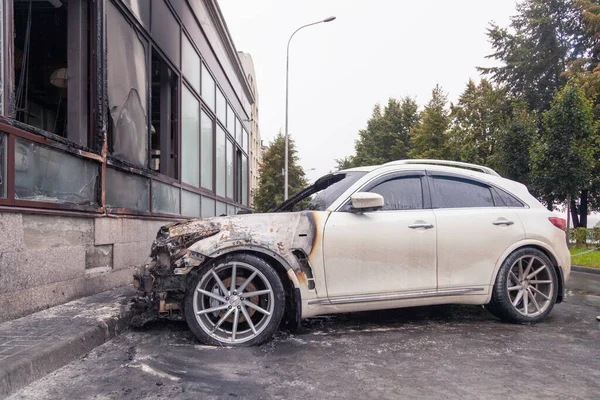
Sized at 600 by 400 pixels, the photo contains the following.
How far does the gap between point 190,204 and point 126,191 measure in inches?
150

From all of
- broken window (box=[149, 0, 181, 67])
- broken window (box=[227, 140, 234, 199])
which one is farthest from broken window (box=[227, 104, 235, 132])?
broken window (box=[149, 0, 181, 67])

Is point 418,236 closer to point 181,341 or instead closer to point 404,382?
point 404,382

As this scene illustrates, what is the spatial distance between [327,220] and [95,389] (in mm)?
2265

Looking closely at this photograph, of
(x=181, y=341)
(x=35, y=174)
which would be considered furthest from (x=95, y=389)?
(x=35, y=174)

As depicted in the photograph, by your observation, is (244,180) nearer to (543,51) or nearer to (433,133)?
(433,133)

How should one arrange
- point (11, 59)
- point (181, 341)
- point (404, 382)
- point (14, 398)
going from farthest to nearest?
1. point (11, 59)
2. point (181, 341)
3. point (404, 382)
4. point (14, 398)

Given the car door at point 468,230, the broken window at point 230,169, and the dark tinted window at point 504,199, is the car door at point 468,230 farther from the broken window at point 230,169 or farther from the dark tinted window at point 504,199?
the broken window at point 230,169

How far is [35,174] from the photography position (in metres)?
4.60

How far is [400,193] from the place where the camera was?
4.58m

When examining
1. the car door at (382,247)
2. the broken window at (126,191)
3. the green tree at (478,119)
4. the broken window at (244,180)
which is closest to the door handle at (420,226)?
the car door at (382,247)

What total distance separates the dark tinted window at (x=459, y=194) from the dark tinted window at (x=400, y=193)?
0.61 ft

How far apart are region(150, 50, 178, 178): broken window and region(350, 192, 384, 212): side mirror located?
606 cm

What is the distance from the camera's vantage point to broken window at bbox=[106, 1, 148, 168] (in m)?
6.48

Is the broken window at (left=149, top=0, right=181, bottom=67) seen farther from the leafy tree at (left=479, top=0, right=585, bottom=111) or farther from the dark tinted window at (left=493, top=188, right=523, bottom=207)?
the leafy tree at (left=479, top=0, right=585, bottom=111)
